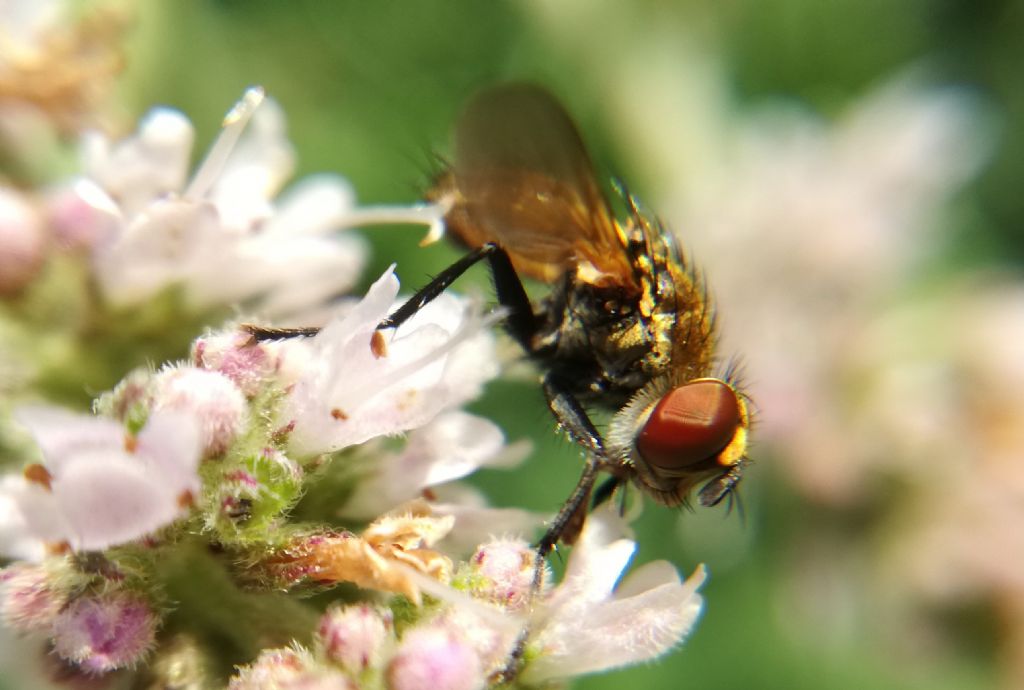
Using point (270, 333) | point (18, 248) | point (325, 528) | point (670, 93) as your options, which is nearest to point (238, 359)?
point (270, 333)

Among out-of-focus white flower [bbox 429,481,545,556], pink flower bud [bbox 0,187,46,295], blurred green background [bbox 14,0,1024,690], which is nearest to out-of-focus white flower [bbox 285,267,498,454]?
out-of-focus white flower [bbox 429,481,545,556]

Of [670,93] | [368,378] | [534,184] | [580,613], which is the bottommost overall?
[670,93]

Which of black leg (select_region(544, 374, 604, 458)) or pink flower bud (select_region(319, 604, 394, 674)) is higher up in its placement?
black leg (select_region(544, 374, 604, 458))

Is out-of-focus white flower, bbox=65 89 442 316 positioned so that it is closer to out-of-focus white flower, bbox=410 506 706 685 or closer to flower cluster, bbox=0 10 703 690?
flower cluster, bbox=0 10 703 690

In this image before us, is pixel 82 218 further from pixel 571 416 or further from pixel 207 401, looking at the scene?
pixel 571 416

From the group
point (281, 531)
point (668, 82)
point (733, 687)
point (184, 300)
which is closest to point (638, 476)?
point (281, 531)
